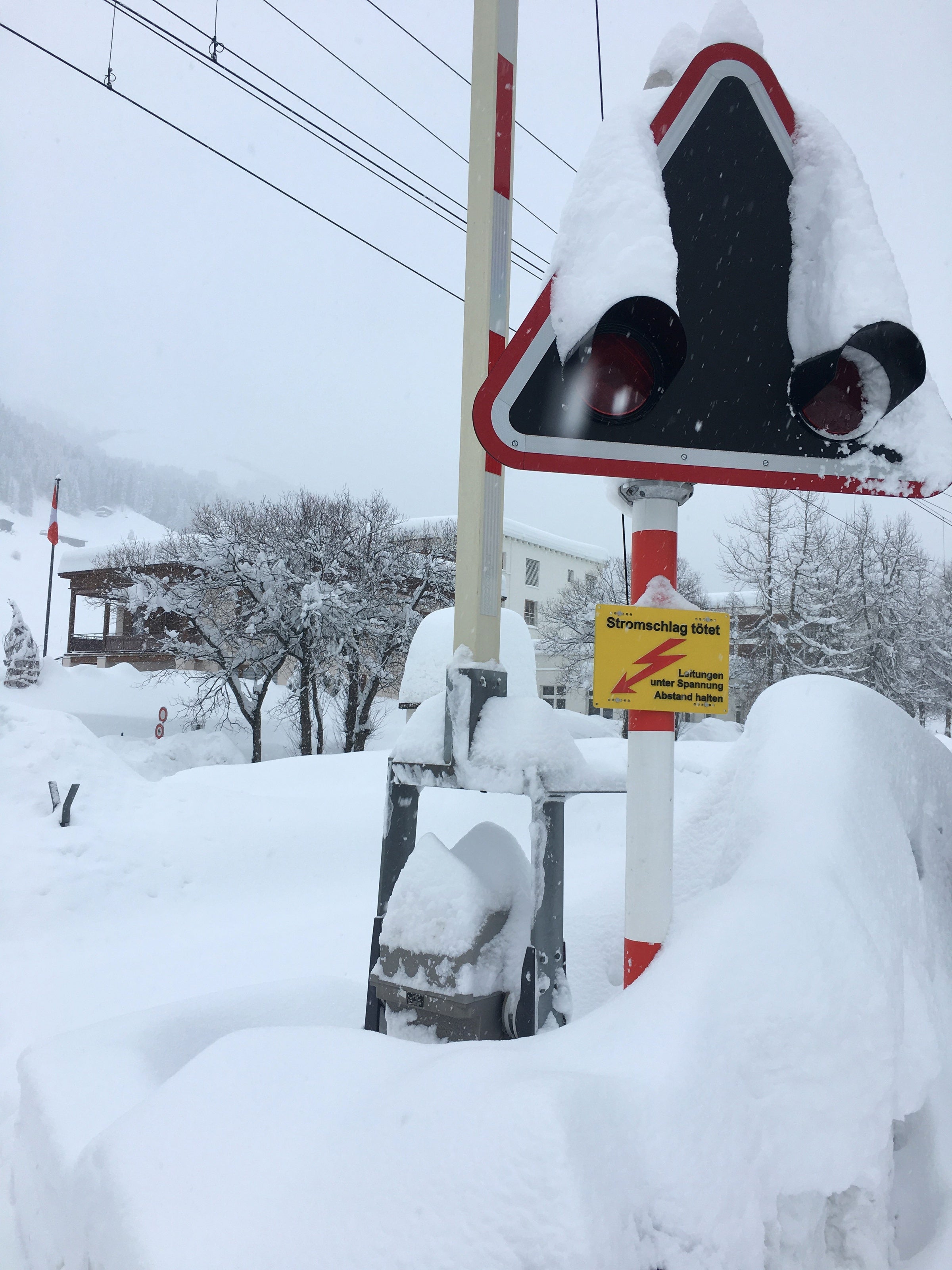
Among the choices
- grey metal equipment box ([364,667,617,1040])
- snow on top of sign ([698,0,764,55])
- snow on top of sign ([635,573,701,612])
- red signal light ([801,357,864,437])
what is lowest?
grey metal equipment box ([364,667,617,1040])

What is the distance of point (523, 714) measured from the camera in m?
2.45

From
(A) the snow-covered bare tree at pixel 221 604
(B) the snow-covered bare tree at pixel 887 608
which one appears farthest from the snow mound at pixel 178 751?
(B) the snow-covered bare tree at pixel 887 608

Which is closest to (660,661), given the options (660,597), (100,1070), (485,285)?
(660,597)

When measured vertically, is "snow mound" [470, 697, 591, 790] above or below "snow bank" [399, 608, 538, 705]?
below

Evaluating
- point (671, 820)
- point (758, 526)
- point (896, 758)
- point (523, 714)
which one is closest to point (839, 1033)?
point (671, 820)

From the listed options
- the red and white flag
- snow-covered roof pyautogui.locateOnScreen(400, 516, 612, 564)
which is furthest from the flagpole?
snow-covered roof pyautogui.locateOnScreen(400, 516, 612, 564)

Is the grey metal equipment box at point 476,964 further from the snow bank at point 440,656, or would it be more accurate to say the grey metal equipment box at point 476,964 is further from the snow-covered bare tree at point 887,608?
the snow-covered bare tree at point 887,608

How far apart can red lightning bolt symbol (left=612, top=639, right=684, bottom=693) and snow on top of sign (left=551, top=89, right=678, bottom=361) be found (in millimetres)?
644

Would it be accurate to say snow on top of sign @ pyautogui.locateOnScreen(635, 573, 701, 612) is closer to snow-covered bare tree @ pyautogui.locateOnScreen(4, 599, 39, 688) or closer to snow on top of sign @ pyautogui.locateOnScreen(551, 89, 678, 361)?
snow on top of sign @ pyautogui.locateOnScreen(551, 89, 678, 361)

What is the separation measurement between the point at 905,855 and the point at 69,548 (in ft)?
102

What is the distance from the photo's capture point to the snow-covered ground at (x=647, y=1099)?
3.67 feet

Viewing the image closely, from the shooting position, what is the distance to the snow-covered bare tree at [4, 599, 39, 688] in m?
22.2

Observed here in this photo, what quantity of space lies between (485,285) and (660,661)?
1611mm

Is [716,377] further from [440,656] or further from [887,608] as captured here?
[887,608]
